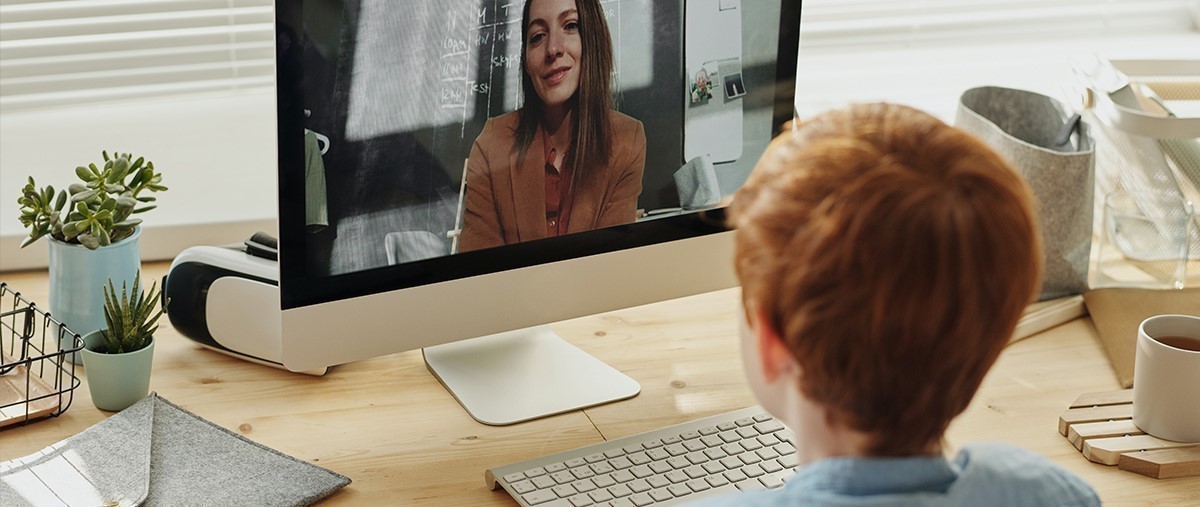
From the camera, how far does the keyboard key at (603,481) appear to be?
1.04 m

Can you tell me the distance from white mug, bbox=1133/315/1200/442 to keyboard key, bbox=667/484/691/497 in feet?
1.48

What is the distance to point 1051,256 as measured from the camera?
4.72 feet

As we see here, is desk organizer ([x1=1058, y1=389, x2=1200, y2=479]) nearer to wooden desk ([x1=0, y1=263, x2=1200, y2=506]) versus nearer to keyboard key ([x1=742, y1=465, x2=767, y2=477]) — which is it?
wooden desk ([x1=0, y1=263, x2=1200, y2=506])

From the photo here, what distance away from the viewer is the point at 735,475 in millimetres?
1063

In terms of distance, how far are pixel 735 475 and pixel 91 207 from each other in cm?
69

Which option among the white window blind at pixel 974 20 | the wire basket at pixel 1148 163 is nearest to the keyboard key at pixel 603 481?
the wire basket at pixel 1148 163

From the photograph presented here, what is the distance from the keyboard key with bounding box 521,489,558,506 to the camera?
101 centimetres

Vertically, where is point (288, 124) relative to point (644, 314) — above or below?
above

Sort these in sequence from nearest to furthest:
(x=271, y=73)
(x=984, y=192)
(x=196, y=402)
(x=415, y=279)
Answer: (x=984, y=192) < (x=415, y=279) < (x=196, y=402) < (x=271, y=73)

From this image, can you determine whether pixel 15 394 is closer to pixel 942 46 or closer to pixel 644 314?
pixel 644 314

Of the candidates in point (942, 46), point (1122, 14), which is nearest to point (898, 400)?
point (942, 46)

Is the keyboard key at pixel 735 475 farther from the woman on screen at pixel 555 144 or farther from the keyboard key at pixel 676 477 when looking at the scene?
the woman on screen at pixel 555 144

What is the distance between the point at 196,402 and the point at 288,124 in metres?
A: 0.35

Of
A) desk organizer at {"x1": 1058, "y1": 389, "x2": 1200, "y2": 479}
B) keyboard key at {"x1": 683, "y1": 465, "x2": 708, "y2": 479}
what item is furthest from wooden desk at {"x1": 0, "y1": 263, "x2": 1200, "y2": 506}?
keyboard key at {"x1": 683, "y1": 465, "x2": 708, "y2": 479}
